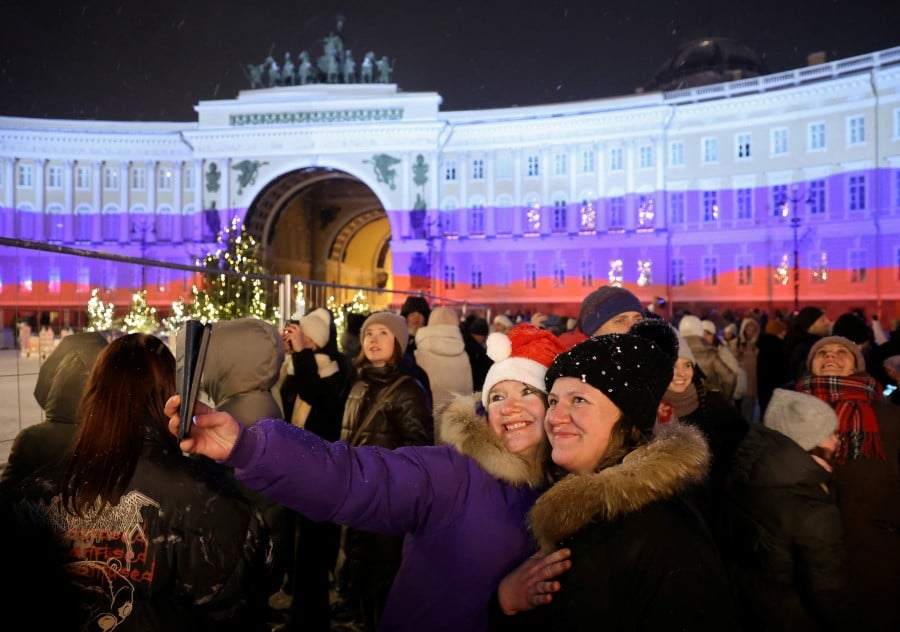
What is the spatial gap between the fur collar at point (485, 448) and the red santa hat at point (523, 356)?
9.9 inches

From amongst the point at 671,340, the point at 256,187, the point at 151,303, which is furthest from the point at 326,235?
the point at 671,340

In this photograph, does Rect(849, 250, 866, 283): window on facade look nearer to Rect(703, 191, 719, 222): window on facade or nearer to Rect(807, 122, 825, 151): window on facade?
Rect(807, 122, 825, 151): window on facade

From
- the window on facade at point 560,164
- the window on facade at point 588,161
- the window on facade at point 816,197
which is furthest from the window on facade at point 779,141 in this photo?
the window on facade at point 560,164

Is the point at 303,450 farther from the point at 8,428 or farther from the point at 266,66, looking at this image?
the point at 266,66

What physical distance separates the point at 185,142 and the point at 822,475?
4423 cm

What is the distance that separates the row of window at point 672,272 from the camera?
32.8 m

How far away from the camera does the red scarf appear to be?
3861 millimetres

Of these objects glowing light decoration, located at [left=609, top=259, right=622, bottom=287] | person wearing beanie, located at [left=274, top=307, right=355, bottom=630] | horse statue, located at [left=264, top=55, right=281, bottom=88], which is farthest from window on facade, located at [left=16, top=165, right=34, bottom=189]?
person wearing beanie, located at [left=274, top=307, right=355, bottom=630]

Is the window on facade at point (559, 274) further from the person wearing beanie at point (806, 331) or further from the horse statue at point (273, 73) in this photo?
the person wearing beanie at point (806, 331)

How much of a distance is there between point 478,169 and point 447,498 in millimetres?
39374

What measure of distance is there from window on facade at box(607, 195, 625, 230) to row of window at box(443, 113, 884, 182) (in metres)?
1.64

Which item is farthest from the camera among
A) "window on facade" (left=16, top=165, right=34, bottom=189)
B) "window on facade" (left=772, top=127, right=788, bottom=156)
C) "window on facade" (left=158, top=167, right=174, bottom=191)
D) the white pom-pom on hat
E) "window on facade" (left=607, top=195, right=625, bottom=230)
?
"window on facade" (left=158, top=167, right=174, bottom=191)

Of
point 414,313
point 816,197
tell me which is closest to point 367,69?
point 816,197

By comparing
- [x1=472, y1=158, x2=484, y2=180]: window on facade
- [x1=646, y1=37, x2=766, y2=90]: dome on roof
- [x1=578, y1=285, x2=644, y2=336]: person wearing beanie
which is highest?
[x1=646, y1=37, x2=766, y2=90]: dome on roof
